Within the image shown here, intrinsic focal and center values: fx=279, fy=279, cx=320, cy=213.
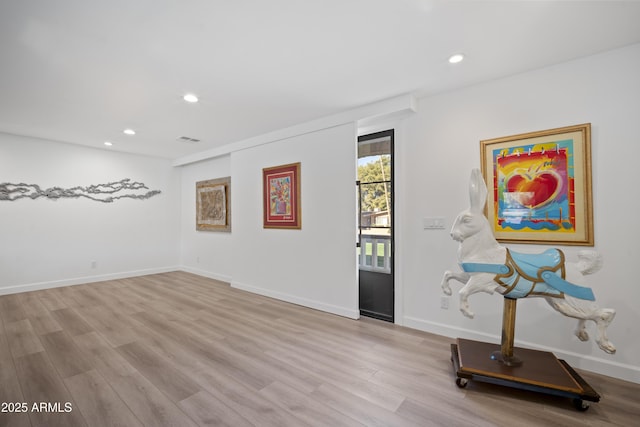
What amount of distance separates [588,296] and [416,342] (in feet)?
4.66

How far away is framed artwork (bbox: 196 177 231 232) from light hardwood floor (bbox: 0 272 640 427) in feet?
7.49

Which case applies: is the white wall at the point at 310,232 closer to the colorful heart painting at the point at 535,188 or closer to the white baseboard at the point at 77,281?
the colorful heart painting at the point at 535,188

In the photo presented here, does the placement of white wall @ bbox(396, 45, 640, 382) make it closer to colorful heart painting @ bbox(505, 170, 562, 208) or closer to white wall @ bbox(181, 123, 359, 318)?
colorful heart painting @ bbox(505, 170, 562, 208)

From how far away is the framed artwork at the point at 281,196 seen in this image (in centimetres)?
404

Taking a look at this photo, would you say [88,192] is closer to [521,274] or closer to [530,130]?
[521,274]

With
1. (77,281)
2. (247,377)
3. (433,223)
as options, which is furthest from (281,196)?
(77,281)

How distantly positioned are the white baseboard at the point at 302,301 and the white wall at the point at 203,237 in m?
0.80

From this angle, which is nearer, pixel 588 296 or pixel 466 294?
pixel 588 296

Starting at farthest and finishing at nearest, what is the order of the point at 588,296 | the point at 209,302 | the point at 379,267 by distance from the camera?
1. the point at 209,302
2. the point at 379,267
3. the point at 588,296

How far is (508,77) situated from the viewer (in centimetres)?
260

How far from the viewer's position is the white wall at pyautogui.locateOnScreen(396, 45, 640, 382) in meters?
2.12

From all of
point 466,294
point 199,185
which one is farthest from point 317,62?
point 199,185

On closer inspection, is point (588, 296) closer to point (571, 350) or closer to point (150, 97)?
point (571, 350)

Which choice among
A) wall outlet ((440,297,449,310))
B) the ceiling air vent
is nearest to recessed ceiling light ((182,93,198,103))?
the ceiling air vent
